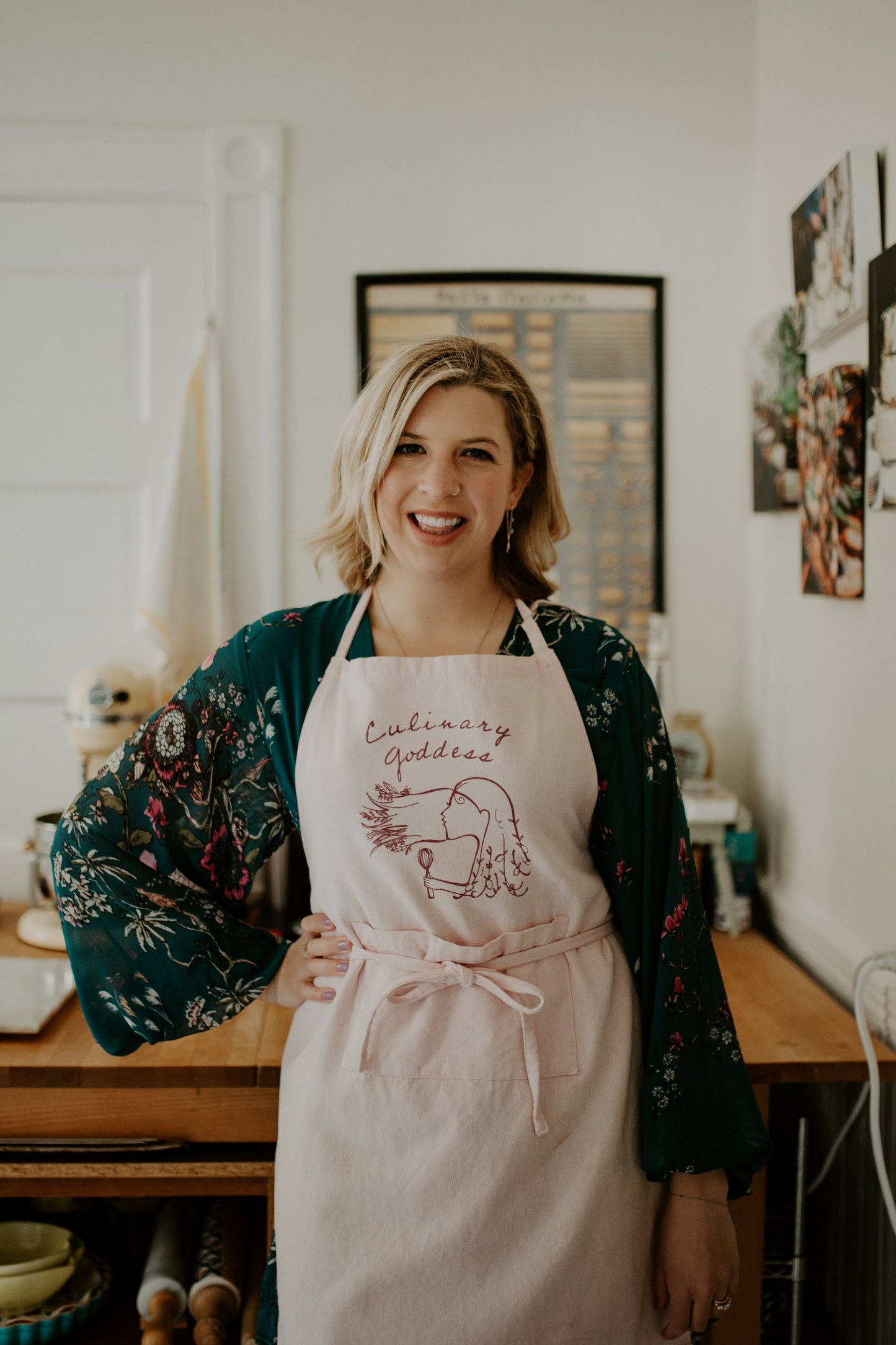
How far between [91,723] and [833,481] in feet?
4.10

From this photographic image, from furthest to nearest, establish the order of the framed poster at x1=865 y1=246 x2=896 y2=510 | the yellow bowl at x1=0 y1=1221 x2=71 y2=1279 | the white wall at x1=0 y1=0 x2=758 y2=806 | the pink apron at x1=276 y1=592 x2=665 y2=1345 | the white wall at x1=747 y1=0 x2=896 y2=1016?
the white wall at x1=0 y1=0 x2=758 y2=806 → the yellow bowl at x1=0 y1=1221 x2=71 y2=1279 → the white wall at x1=747 y1=0 x2=896 y2=1016 → the framed poster at x1=865 y1=246 x2=896 y2=510 → the pink apron at x1=276 y1=592 x2=665 y2=1345

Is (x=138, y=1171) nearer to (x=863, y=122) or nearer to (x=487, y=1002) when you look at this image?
(x=487, y=1002)

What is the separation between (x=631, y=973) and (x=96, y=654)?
1281 mm

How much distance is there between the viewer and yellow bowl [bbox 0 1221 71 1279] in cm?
151

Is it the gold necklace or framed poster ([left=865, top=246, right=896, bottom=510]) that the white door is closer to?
Answer: the gold necklace

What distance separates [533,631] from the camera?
3.70 ft

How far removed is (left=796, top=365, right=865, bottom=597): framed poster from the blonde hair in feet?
1.42

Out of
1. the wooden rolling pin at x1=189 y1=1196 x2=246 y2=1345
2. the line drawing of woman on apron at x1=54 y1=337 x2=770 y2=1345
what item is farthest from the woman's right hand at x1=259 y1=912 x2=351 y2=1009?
the wooden rolling pin at x1=189 y1=1196 x2=246 y2=1345

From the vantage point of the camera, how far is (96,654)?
1.96m

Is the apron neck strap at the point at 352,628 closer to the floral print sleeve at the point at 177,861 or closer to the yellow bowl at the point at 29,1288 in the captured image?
the floral print sleeve at the point at 177,861

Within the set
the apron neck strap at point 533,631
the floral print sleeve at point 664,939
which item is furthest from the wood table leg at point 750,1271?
the apron neck strap at point 533,631

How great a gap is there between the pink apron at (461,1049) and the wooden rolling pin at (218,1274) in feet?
1.46

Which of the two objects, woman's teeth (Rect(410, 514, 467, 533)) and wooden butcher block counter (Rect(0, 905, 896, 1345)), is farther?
wooden butcher block counter (Rect(0, 905, 896, 1345))

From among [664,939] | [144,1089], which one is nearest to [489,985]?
[664,939]
